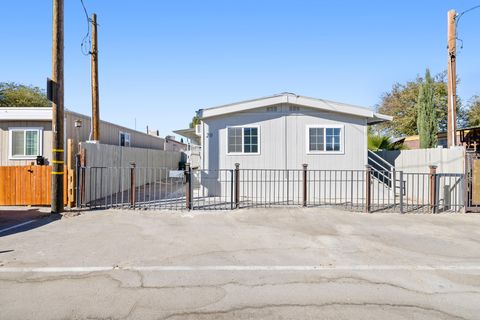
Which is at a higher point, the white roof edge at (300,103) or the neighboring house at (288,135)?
the white roof edge at (300,103)

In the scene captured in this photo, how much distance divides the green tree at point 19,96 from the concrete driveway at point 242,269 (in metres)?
32.7

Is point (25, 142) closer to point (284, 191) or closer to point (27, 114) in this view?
point (27, 114)

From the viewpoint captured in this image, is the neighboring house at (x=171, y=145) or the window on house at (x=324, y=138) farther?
the neighboring house at (x=171, y=145)

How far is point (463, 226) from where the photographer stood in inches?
305

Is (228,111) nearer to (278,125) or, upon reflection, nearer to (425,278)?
(278,125)

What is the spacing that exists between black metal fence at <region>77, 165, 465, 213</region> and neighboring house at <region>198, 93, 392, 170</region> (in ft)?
1.56

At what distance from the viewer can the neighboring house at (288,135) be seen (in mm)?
11852

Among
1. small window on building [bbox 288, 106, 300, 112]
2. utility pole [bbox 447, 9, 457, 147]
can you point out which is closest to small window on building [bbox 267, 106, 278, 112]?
small window on building [bbox 288, 106, 300, 112]

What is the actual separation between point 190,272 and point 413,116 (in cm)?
3460

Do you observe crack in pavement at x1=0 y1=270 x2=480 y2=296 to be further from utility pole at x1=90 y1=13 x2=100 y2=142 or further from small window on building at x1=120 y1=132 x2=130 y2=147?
small window on building at x1=120 y1=132 x2=130 y2=147

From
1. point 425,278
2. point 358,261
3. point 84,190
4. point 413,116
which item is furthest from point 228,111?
point 413,116

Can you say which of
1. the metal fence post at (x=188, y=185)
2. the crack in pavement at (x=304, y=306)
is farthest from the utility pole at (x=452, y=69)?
the crack in pavement at (x=304, y=306)

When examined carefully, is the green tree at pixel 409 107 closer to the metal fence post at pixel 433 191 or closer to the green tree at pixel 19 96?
the metal fence post at pixel 433 191

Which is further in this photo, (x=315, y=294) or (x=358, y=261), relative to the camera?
(x=358, y=261)
